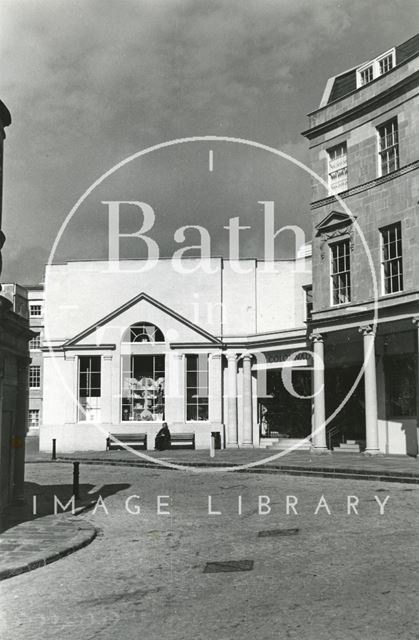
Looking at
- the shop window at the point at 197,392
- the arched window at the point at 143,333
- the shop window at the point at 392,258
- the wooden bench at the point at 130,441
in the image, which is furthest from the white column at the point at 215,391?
the shop window at the point at 392,258

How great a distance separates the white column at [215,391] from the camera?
32281 mm

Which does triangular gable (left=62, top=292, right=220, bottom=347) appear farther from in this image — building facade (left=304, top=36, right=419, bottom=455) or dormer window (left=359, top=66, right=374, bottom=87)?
dormer window (left=359, top=66, right=374, bottom=87)

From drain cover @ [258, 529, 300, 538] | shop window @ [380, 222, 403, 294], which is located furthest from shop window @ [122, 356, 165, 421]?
drain cover @ [258, 529, 300, 538]

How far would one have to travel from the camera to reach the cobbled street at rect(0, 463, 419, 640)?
19.3 feet

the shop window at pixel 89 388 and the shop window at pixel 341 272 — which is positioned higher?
the shop window at pixel 341 272

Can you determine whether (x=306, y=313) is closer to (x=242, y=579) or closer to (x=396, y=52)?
(x=396, y=52)

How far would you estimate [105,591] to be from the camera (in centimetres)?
732

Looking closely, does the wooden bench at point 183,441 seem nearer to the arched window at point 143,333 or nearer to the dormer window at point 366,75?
the arched window at point 143,333

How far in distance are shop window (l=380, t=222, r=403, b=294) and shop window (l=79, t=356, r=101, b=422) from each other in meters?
15.1

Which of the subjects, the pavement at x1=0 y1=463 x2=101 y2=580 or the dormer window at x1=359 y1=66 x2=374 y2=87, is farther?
the dormer window at x1=359 y1=66 x2=374 y2=87

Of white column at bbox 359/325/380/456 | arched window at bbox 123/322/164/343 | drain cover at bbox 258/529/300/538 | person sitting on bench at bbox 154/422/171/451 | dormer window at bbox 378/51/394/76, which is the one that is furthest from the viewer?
arched window at bbox 123/322/164/343

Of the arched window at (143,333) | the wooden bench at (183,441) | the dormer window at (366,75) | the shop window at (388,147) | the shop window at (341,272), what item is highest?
the dormer window at (366,75)

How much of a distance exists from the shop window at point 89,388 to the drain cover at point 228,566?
24.9 metres

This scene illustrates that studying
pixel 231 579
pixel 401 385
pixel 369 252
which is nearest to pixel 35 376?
pixel 401 385
